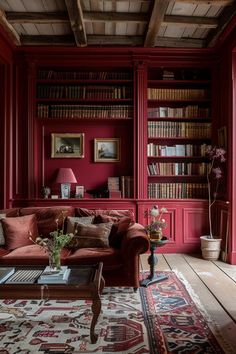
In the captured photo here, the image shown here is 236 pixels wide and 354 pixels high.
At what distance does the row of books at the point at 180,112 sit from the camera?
17.2 feet

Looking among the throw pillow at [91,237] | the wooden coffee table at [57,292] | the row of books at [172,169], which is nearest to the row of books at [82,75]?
the row of books at [172,169]

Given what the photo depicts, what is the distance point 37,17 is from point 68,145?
74.6 inches

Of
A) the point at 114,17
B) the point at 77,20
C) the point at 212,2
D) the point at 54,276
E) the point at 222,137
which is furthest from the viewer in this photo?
the point at 222,137

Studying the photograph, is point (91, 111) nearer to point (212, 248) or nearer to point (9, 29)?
point (9, 29)

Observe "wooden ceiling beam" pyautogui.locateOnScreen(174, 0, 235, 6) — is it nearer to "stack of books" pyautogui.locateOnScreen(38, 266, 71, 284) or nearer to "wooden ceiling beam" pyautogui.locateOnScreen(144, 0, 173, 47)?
"wooden ceiling beam" pyautogui.locateOnScreen(144, 0, 173, 47)

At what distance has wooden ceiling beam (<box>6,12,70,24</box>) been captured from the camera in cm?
425

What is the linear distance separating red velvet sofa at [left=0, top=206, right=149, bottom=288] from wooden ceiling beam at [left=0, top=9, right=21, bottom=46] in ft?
8.08

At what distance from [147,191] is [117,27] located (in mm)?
2459

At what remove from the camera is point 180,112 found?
17.3ft

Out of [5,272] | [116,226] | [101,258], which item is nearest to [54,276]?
[5,272]

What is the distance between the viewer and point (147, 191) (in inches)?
205

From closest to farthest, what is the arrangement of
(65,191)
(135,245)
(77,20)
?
(135,245), (77,20), (65,191)

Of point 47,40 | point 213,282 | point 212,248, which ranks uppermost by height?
point 47,40

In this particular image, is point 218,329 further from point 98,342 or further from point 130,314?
point 98,342
